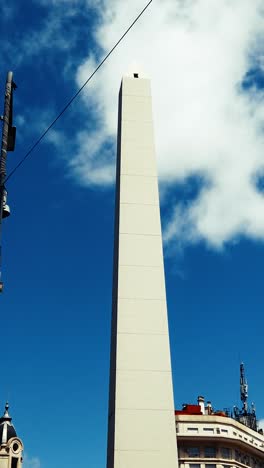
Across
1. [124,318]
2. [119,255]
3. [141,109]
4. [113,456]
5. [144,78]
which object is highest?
[144,78]

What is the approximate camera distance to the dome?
87.0 meters

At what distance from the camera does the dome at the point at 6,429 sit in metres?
87.0

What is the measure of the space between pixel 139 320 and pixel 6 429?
257 feet

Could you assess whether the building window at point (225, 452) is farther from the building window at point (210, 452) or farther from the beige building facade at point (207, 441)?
the building window at point (210, 452)

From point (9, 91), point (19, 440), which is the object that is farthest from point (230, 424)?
point (9, 91)

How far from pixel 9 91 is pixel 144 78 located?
37.3 feet


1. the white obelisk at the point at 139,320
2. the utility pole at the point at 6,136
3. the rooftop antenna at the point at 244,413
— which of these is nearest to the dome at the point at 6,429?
the rooftop antenna at the point at 244,413

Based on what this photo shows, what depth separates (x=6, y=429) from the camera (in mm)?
89125

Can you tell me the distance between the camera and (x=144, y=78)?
23562 mm

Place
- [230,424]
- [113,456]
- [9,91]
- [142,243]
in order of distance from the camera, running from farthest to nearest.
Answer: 1. [230,424]
2. [142,243]
3. [113,456]
4. [9,91]

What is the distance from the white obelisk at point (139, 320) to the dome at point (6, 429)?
74763 mm

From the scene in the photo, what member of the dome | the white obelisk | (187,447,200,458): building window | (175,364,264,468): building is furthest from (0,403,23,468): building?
the white obelisk

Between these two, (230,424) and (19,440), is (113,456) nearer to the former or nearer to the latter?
(230,424)

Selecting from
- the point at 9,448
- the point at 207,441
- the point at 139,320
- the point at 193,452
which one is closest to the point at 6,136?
the point at 139,320
